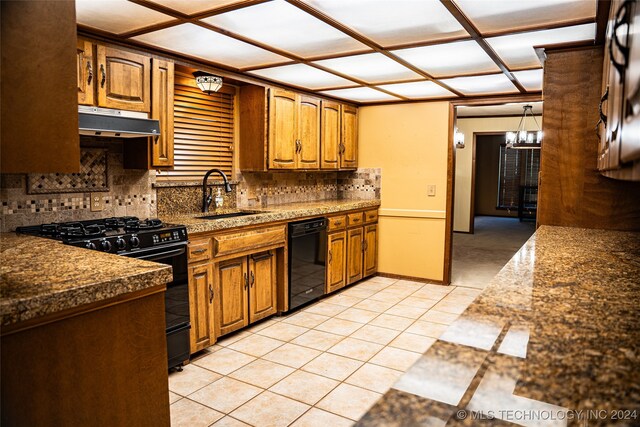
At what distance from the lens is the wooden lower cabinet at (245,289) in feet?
11.2

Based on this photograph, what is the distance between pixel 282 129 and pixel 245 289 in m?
1.66

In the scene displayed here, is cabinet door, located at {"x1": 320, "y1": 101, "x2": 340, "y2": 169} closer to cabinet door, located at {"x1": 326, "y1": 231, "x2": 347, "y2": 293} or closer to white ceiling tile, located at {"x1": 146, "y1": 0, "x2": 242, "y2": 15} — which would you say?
cabinet door, located at {"x1": 326, "y1": 231, "x2": 347, "y2": 293}

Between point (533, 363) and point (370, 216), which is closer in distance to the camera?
point (533, 363)

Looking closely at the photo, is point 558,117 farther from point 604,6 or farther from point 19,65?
point 19,65

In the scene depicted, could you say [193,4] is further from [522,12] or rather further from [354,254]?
[354,254]

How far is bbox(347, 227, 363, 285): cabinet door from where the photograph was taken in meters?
5.01

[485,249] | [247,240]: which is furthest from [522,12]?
[485,249]

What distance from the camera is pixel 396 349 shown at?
3.35 m

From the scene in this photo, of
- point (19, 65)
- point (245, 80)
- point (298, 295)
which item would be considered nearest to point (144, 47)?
point (245, 80)

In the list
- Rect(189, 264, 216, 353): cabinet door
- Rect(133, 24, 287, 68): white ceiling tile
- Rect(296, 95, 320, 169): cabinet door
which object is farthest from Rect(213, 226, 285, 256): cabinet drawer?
Rect(133, 24, 287, 68): white ceiling tile

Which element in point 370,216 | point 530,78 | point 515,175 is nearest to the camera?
point 530,78

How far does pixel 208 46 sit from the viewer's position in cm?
309

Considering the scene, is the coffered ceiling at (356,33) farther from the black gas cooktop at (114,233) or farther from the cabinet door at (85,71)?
the black gas cooktop at (114,233)

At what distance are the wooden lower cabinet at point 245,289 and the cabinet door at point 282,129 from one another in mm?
995
